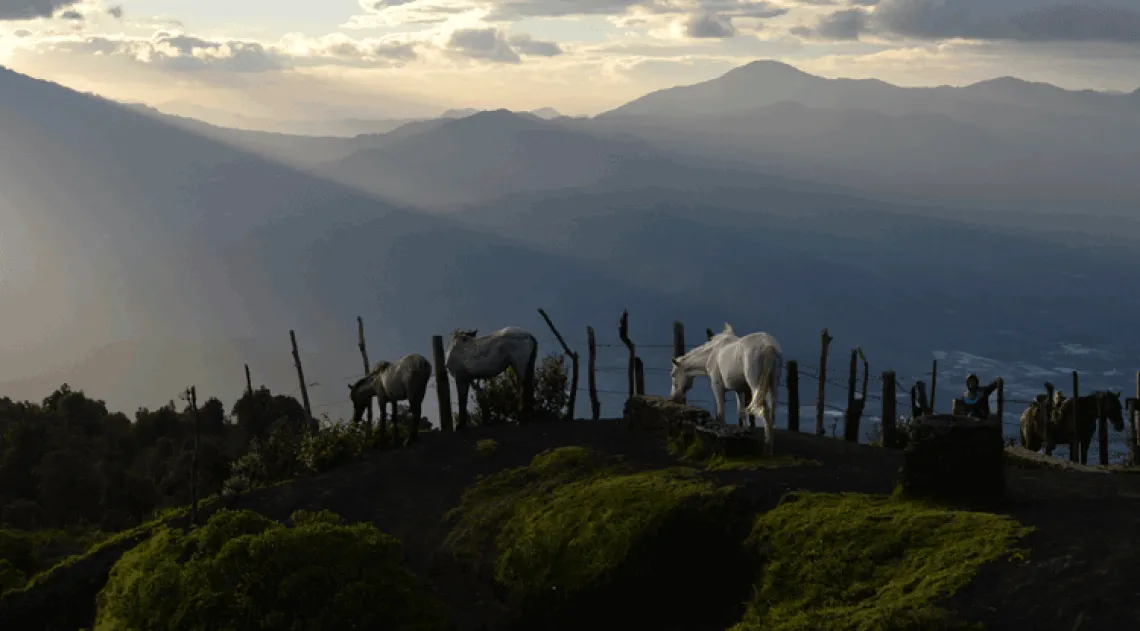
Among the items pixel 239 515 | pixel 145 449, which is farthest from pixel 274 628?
pixel 145 449

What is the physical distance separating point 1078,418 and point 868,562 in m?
16.3

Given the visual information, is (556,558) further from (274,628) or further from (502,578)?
(274,628)

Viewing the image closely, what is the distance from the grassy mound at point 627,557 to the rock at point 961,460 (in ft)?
6.66

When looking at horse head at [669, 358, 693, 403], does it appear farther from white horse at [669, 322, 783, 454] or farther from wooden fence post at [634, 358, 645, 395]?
wooden fence post at [634, 358, 645, 395]

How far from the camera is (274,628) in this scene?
360 inches

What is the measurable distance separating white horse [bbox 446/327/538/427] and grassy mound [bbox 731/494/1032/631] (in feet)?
38.7

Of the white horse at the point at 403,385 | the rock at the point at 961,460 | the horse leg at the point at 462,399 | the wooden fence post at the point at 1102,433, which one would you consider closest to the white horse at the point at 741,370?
the horse leg at the point at 462,399

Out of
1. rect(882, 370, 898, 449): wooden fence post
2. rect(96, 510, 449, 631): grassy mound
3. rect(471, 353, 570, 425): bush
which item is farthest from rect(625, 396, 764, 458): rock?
rect(96, 510, 449, 631): grassy mound

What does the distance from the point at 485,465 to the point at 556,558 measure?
6621mm

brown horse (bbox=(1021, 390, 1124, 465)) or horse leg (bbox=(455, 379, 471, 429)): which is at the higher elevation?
horse leg (bbox=(455, 379, 471, 429))

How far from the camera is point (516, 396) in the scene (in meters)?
22.8

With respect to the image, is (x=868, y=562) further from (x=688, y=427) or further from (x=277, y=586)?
(x=688, y=427)

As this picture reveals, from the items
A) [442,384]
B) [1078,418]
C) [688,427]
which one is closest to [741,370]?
[688,427]

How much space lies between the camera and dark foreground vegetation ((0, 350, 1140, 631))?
8.15 m
